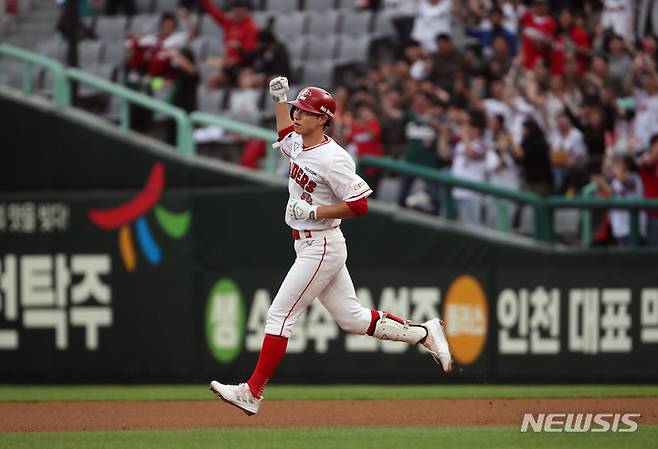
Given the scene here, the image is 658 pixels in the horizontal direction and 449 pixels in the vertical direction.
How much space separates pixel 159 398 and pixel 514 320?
3.59 m

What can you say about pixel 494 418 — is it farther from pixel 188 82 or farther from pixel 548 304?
pixel 188 82

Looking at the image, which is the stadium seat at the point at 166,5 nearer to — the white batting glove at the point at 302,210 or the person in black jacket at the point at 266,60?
the person in black jacket at the point at 266,60

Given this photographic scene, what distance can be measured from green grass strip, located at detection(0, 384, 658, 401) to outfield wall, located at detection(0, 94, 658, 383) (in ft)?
0.99

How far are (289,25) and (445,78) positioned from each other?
3.15 meters

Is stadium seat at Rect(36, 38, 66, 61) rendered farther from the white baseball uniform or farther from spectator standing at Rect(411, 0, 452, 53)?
the white baseball uniform

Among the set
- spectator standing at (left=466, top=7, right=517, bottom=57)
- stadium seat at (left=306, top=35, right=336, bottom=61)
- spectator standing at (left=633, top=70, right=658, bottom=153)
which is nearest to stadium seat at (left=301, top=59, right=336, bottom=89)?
stadium seat at (left=306, top=35, right=336, bottom=61)

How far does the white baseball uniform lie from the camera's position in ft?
25.4

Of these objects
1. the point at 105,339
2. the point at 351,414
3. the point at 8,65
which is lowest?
the point at 105,339

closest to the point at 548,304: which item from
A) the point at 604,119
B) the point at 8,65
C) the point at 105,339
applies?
the point at 604,119

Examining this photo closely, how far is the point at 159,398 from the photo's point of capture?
34.1 ft

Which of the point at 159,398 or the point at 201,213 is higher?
→ the point at 201,213

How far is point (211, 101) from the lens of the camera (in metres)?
15.2

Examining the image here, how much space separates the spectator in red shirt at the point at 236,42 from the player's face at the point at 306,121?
7.26m

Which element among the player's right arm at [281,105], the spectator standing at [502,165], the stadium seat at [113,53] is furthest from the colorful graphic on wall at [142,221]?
the stadium seat at [113,53]
